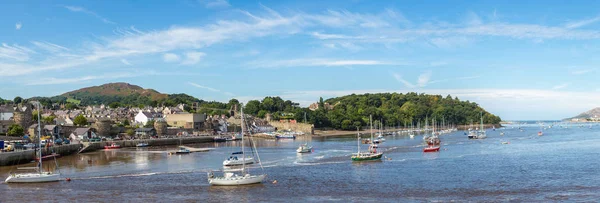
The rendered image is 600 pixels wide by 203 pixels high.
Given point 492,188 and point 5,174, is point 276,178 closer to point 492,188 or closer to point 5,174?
point 492,188

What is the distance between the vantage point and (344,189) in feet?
115

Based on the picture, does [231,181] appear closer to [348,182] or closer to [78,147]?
[348,182]

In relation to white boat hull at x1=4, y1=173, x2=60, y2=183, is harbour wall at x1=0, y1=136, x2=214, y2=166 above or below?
above

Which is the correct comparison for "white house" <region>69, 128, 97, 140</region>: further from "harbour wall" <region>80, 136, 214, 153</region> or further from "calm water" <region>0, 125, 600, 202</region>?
"calm water" <region>0, 125, 600, 202</region>

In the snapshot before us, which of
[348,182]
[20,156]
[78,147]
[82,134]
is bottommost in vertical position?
[348,182]

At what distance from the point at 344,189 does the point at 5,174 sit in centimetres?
2857

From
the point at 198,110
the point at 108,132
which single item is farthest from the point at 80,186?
the point at 198,110

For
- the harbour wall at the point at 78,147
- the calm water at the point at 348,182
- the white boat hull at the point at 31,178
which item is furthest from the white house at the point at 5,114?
the white boat hull at the point at 31,178

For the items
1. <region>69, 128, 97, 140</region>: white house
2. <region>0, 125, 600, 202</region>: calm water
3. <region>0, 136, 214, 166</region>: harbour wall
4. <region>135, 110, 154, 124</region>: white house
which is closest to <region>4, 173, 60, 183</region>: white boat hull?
<region>0, 125, 600, 202</region>: calm water

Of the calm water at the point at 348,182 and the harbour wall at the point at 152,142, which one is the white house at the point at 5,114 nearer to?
the harbour wall at the point at 152,142

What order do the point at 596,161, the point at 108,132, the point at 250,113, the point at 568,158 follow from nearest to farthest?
1. the point at 596,161
2. the point at 568,158
3. the point at 108,132
4. the point at 250,113

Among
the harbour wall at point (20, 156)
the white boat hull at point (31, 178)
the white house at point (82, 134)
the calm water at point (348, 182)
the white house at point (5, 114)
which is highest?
the white house at point (5, 114)

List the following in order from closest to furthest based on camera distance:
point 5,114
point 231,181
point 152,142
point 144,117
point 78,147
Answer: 1. point 231,181
2. point 78,147
3. point 5,114
4. point 152,142
5. point 144,117

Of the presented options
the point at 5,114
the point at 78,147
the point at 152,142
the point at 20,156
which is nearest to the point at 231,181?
the point at 20,156
